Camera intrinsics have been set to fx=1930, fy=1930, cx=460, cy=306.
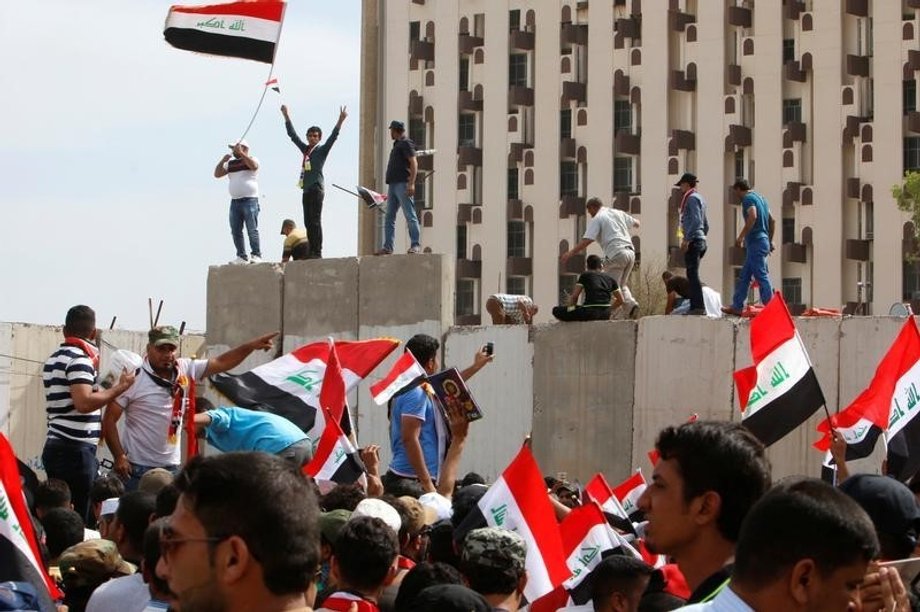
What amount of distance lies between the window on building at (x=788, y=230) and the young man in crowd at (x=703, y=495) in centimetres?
5757

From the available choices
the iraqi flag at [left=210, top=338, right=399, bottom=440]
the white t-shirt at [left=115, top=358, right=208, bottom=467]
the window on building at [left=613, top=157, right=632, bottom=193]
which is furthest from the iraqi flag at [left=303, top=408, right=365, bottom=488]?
the window on building at [left=613, top=157, right=632, bottom=193]

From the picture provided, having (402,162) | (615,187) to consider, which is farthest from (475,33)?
(402,162)

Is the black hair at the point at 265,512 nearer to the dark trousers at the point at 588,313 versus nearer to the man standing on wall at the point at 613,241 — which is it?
the dark trousers at the point at 588,313

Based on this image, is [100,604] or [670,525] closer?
[670,525]

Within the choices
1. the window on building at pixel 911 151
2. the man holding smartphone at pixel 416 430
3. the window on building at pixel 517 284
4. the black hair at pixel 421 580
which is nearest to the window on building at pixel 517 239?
the window on building at pixel 517 284

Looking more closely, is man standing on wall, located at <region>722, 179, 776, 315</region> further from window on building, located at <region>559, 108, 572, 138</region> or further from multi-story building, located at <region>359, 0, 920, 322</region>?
window on building, located at <region>559, 108, 572, 138</region>

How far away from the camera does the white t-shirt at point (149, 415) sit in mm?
11461

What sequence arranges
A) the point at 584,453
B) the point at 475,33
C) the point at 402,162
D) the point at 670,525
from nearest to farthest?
1. the point at 670,525
2. the point at 584,453
3. the point at 402,162
4. the point at 475,33

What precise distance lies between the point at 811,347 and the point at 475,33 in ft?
168

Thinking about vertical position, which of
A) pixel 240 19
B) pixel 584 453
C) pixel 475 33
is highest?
pixel 475 33

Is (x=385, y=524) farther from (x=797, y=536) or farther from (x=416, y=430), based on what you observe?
(x=416, y=430)

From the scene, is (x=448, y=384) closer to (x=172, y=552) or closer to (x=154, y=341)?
→ (x=154, y=341)

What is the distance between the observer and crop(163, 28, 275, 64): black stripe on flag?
2183 centimetres

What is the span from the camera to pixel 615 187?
2576 inches
